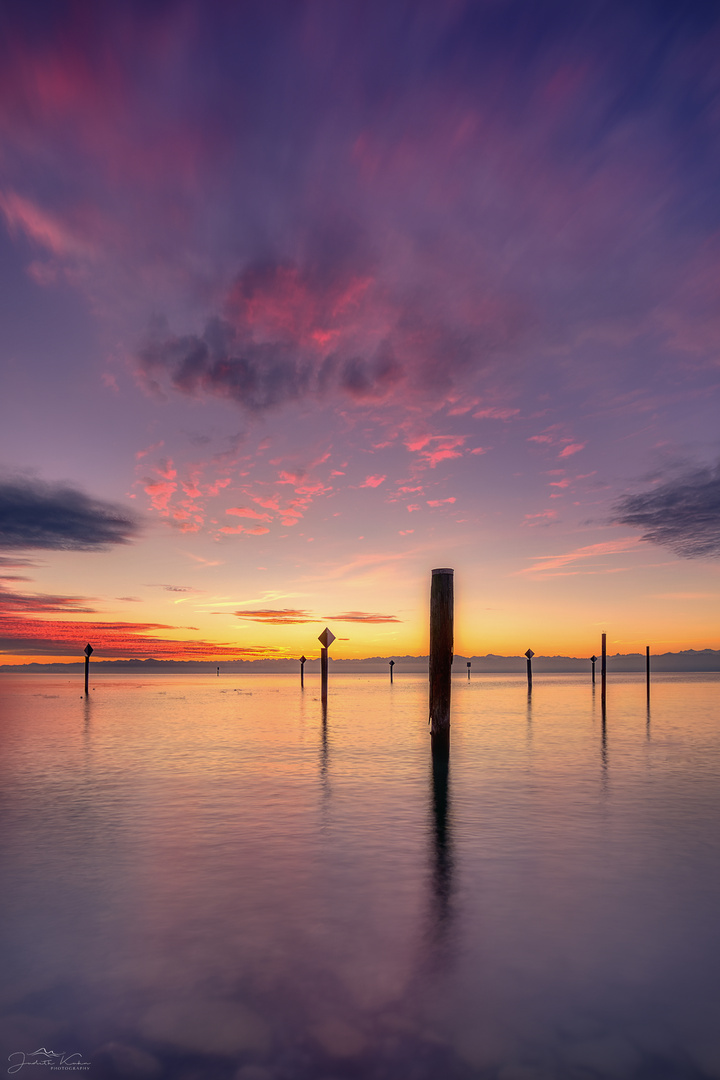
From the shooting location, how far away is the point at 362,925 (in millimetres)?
6543

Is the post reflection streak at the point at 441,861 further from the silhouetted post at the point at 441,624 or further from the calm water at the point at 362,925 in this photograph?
the silhouetted post at the point at 441,624

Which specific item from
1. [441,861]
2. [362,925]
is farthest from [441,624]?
[362,925]

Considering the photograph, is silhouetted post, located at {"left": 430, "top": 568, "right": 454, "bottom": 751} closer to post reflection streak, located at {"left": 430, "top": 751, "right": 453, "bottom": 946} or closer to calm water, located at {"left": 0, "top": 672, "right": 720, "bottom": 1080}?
post reflection streak, located at {"left": 430, "top": 751, "right": 453, "bottom": 946}

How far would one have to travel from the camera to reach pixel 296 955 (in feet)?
19.2

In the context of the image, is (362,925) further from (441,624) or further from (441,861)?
(441,624)

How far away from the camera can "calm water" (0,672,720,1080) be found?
4.43 meters

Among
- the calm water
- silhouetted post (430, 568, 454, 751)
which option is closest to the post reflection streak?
the calm water

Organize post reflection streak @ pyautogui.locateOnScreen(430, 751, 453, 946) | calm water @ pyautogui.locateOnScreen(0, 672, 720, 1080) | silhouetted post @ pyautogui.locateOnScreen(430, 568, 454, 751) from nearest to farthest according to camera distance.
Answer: calm water @ pyautogui.locateOnScreen(0, 672, 720, 1080) < post reflection streak @ pyautogui.locateOnScreen(430, 751, 453, 946) < silhouetted post @ pyautogui.locateOnScreen(430, 568, 454, 751)

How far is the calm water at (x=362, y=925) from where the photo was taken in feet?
14.5

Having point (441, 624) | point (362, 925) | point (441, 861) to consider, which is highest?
point (441, 624)

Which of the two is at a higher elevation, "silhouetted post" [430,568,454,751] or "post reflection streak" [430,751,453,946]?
"silhouetted post" [430,568,454,751]

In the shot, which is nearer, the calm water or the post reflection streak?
the calm water

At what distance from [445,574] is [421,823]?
23.8 ft

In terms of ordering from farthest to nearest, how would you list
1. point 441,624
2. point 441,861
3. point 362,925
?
point 441,624 → point 441,861 → point 362,925
